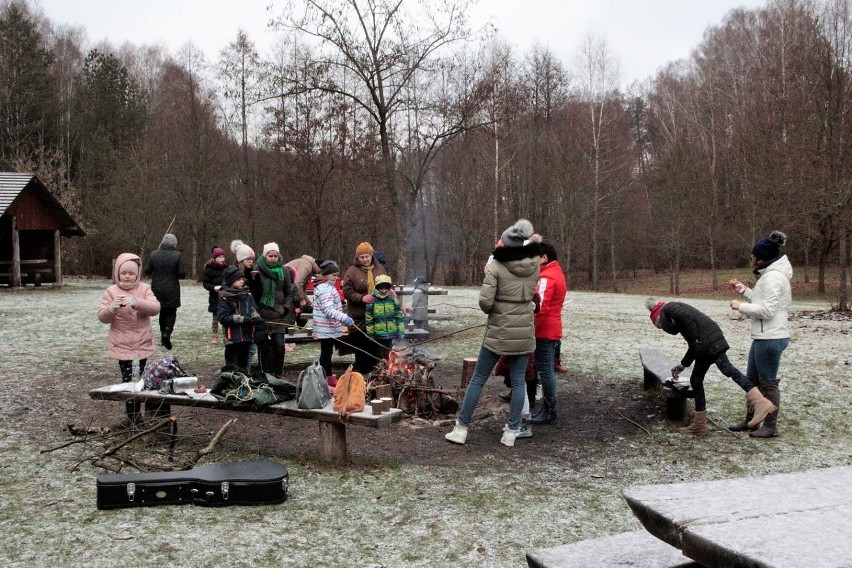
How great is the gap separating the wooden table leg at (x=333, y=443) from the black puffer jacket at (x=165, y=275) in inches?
253

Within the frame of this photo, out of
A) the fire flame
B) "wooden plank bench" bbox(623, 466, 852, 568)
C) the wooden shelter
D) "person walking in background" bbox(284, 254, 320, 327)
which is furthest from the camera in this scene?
the wooden shelter

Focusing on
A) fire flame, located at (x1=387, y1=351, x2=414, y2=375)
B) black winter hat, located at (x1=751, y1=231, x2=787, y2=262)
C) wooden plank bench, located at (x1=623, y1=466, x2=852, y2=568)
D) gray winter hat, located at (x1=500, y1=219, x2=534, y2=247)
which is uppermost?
gray winter hat, located at (x1=500, y1=219, x2=534, y2=247)

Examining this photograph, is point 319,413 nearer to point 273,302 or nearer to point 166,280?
point 273,302

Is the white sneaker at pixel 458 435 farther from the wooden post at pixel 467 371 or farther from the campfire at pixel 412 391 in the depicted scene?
the wooden post at pixel 467 371

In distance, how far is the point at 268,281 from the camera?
28.2 ft

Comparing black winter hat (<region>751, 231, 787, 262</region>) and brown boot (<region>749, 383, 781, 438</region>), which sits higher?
black winter hat (<region>751, 231, 787, 262</region>)

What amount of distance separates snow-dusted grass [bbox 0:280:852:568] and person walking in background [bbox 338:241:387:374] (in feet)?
8.21

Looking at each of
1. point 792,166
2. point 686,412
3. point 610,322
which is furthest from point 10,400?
point 792,166

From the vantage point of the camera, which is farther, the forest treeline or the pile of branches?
the forest treeline

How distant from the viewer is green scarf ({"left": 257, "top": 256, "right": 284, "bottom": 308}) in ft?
28.0

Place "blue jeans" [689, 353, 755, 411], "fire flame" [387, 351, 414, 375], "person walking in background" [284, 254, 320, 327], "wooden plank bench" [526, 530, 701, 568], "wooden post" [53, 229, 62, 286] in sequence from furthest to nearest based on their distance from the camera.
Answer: "wooden post" [53, 229, 62, 286]
"person walking in background" [284, 254, 320, 327]
"fire flame" [387, 351, 414, 375]
"blue jeans" [689, 353, 755, 411]
"wooden plank bench" [526, 530, 701, 568]

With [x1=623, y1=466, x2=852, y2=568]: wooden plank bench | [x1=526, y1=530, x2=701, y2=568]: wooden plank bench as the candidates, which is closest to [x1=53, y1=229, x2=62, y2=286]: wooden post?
[x1=526, y1=530, x2=701, y2=568]: wooden plank bench

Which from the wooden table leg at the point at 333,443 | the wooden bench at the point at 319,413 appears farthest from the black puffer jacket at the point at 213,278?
the wooden table leg at the point at 333,443

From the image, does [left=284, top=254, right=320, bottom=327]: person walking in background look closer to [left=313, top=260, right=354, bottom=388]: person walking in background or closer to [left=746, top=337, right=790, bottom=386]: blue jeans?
[left=313, top=260, right=354, bottom=388]: person walking in background
